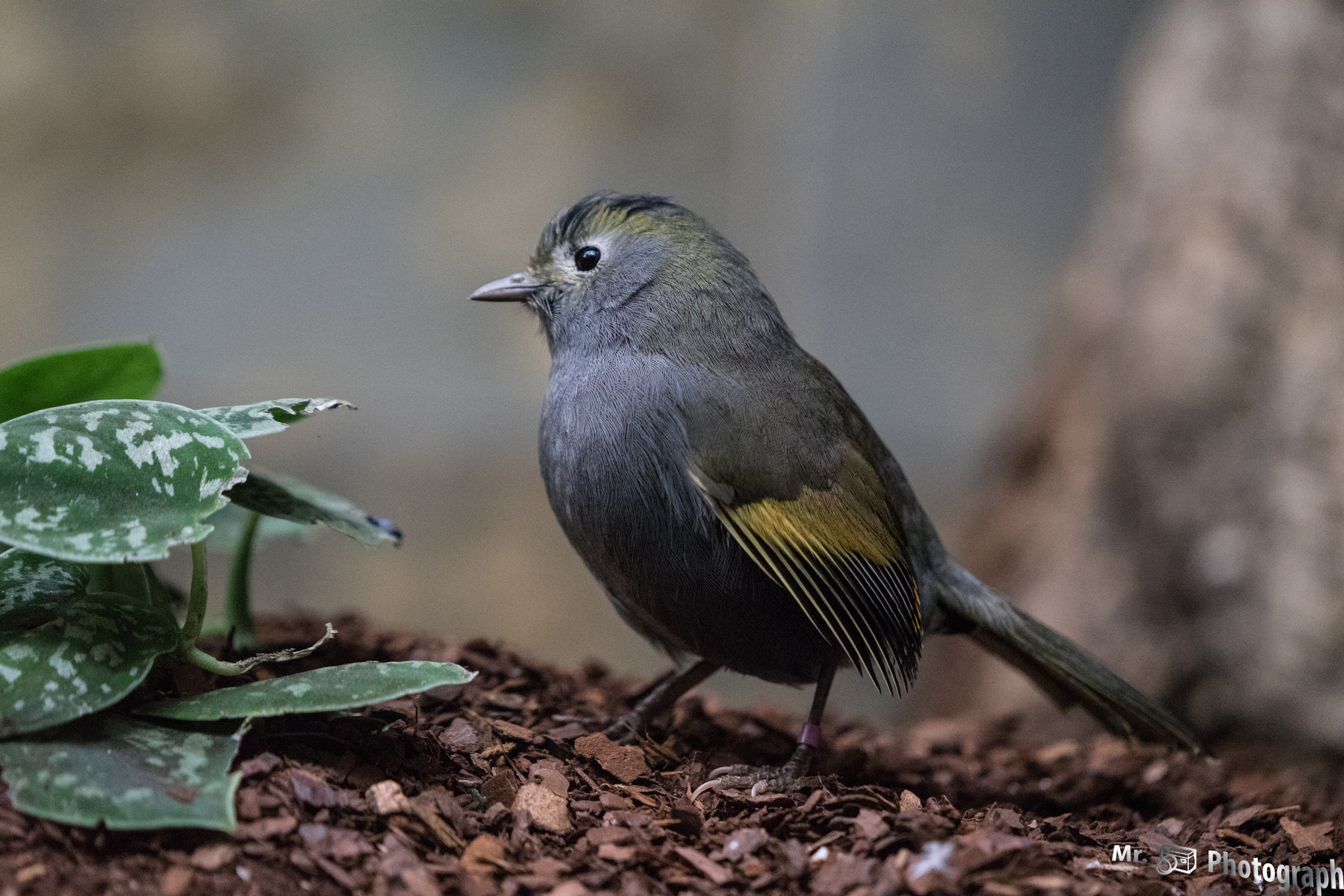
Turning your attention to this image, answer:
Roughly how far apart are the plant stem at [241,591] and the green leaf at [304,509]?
27 centimetres

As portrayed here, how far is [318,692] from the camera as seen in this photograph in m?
1.95

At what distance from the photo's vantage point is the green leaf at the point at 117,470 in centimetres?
194

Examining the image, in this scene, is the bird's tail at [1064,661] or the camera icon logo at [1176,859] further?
the bird's tail at [1064,661]

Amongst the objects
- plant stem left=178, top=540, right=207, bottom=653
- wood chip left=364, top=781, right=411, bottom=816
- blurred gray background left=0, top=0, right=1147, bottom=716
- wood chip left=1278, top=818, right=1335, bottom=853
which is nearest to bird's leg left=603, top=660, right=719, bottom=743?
wood chip left=364, top=781, right=411, bottom=816

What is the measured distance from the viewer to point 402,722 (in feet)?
7.65

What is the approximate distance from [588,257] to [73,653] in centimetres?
170

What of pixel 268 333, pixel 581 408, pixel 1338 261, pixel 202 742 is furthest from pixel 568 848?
pixel 268 333

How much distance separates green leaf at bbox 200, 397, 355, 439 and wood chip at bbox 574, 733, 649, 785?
984 millimetres

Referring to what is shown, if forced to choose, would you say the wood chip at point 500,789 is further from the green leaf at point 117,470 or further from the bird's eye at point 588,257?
the bird's eye at point 588,257

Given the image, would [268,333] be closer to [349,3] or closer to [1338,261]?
[349,3]

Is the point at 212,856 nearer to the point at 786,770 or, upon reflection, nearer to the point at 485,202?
the point at 786,770

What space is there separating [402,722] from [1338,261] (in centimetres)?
383

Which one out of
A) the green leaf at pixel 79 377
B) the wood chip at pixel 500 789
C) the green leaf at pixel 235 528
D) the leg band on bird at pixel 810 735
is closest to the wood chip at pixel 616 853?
the wood chip at pixel 500 789

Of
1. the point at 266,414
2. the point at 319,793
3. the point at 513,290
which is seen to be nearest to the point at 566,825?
the point at 319,793
